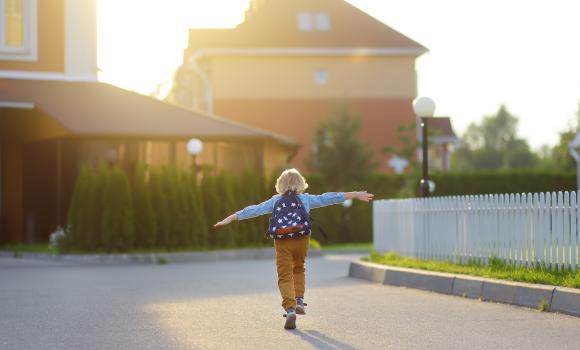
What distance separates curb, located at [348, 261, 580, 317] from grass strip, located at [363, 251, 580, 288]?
0.71 ft

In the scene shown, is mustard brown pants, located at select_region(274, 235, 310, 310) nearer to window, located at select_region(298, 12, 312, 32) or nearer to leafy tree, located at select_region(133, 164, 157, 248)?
leafy tree, located at select_region(133, 164, 157, 248)

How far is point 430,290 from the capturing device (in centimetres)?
1495

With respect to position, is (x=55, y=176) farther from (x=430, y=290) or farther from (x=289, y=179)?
(x=289, y=179)

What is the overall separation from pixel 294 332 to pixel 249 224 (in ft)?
56.2

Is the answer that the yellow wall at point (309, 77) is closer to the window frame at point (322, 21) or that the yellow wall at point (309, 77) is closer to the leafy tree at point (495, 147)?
the window frame at point (322, 21)

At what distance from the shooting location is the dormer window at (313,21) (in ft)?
183

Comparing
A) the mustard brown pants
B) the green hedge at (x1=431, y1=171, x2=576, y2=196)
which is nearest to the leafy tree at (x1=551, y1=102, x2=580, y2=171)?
the green hedge at (x1=431, y1=171, x2=576, y2=196)

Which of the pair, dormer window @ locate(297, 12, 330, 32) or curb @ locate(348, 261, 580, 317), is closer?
curb @ locate(348, 261, 580, 317)

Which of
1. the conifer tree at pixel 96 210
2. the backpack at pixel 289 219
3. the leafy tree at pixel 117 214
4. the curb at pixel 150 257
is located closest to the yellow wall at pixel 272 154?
the curb at pixel 150 257

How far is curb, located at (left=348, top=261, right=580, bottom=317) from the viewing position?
1172 cm

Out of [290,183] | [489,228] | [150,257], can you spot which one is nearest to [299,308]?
[290,183]

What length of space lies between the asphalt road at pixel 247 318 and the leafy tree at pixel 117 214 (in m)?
6.58

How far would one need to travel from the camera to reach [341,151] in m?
47.5

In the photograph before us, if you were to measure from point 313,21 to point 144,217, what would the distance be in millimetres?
32601
